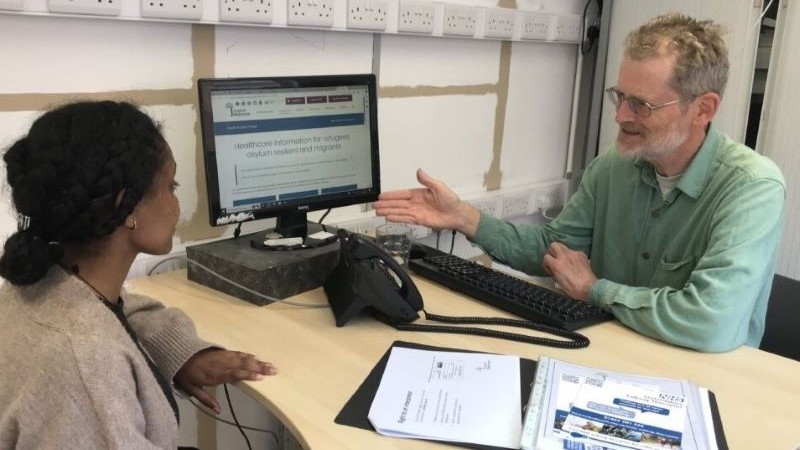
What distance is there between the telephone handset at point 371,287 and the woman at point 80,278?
0.44m

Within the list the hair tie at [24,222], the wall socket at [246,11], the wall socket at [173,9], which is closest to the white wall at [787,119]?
the wall socket at [246,11]

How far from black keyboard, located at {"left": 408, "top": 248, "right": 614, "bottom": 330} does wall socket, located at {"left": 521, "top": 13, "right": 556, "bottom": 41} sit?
1105 millimetres

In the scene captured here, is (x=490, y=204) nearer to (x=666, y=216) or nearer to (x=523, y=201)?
(x=523, y=201)

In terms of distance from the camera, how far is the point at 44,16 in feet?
4.72

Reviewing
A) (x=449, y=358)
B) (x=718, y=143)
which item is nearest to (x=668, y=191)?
(x=718, y=143)

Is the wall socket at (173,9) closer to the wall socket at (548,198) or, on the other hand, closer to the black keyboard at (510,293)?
the black keyboard at (510,293)

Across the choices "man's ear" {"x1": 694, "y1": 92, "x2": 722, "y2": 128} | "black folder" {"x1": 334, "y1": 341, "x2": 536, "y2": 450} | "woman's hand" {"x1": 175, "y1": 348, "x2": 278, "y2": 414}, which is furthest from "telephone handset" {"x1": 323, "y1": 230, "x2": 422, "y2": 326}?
"man's ear" {"x1": 694, "y1": 92, "x2": 722, "y2": 128}

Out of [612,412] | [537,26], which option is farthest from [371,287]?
[537,26]

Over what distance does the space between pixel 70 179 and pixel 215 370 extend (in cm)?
46

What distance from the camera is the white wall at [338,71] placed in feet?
4.88

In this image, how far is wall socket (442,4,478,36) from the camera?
7.22ft

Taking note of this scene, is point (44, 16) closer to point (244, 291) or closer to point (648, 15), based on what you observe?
point (244, 291)

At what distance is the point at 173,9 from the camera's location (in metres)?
1.58

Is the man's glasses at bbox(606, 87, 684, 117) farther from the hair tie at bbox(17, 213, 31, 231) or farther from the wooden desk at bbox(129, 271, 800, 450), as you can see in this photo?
the hair tie at bbox(17, 213, 31, 231)
